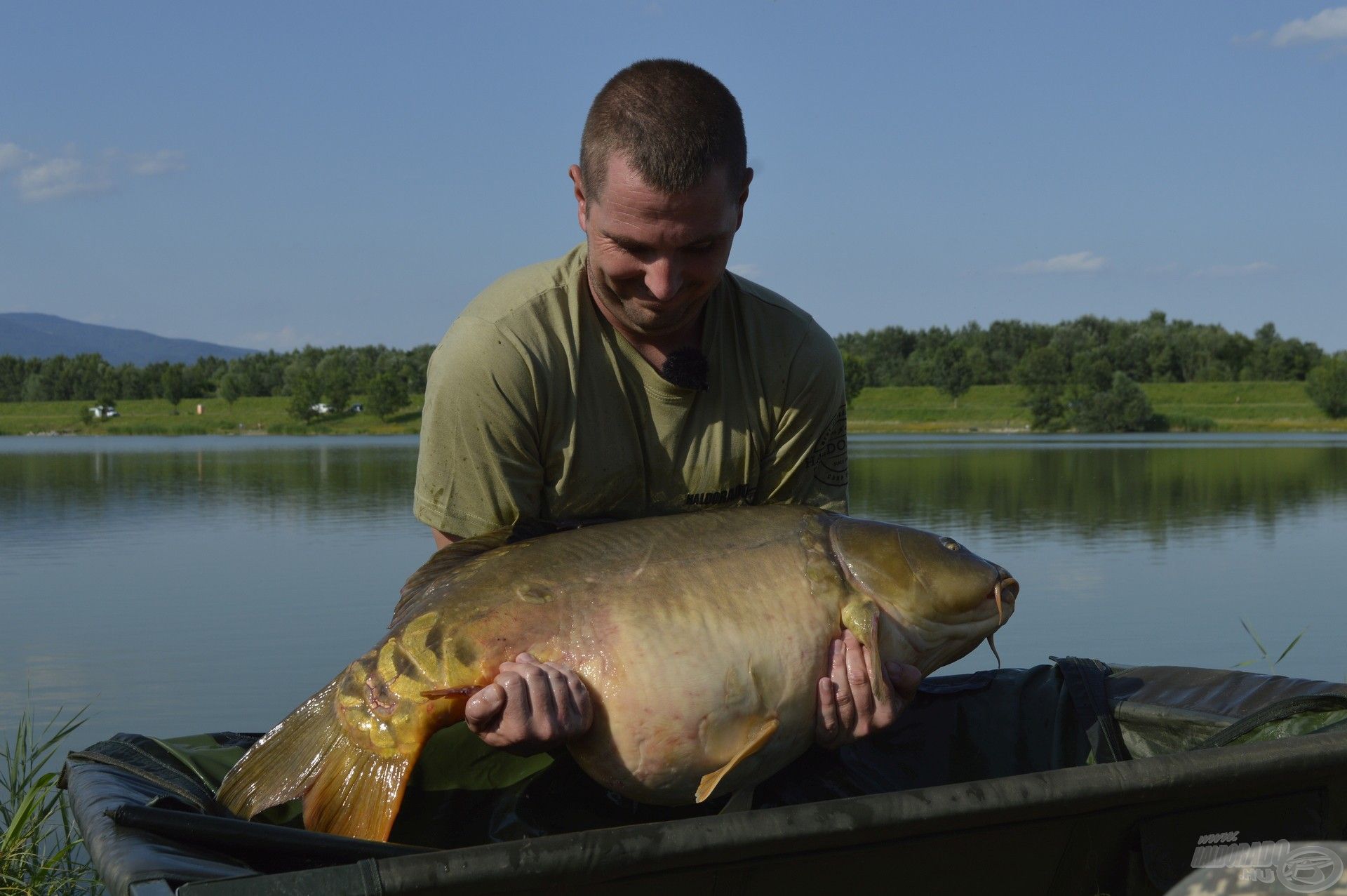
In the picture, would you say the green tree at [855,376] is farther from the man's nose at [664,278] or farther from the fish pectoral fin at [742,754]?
the fish pectoral fin at [742,754]

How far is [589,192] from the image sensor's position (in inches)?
90.7

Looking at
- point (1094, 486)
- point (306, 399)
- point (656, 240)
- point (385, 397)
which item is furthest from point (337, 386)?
point (656, 240)

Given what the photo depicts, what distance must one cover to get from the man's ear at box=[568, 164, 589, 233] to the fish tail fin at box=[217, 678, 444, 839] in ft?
3.14

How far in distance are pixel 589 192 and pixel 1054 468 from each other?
61.7 ft

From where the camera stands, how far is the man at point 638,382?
217 centimetres

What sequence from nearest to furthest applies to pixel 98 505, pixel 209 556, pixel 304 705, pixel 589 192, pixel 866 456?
pixel 304 705 → pixel 589 192 → pixel 209 556 → pixel 98 505 → pixel 866 456

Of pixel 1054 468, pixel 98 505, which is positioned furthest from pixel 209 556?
pixel 1054 468

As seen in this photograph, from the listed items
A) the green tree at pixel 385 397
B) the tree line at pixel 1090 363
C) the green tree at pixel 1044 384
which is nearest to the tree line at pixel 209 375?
the green tree at pixel 385 397

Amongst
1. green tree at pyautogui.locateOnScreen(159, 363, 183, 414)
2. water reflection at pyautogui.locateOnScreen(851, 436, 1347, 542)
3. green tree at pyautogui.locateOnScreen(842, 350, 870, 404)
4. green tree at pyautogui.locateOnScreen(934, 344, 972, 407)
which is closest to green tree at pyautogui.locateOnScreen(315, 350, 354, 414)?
green tree at pyautogui.locateOnScreen(159, 363, 183, 414)

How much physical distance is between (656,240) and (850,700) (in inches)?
34.0

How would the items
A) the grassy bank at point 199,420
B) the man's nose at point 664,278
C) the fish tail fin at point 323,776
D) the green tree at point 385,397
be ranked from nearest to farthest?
the fish tail fin at point 323,776, the man's nose at point 664,278, the grassy bank at point 199,420, the green tree at point 385,397

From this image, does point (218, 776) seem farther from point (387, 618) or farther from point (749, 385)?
point (387, 618)

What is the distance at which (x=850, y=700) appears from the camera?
2141mm

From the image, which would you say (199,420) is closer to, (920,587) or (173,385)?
(173,385)
